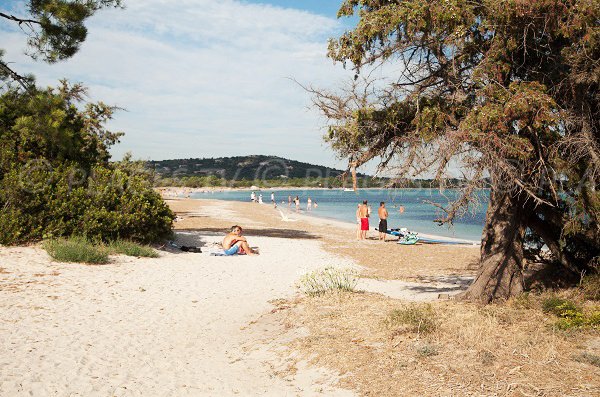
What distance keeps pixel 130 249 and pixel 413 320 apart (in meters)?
8.63

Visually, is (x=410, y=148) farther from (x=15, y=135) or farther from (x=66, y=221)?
(x=15, y=135)

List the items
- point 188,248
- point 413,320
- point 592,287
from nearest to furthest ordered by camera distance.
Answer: point 413,320 → point 592,287 → point 188,248

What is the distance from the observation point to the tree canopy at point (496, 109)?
22.0ft

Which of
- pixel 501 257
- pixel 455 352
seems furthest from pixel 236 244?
pixel 455 352

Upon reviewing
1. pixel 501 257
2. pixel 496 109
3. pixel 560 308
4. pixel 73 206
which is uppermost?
pixel 496 109

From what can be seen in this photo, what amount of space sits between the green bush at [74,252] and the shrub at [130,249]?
74 cm

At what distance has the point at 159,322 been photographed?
766 centimetres

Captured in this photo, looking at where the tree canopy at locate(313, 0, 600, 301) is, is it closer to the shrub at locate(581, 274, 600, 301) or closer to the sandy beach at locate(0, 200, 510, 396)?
the shrub at locate(581, 274, 600, 301)

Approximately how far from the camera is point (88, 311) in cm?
788

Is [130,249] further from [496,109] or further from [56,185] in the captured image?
[496,109]

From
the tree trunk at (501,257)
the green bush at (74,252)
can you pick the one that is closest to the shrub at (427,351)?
the tree trunk at (501,257)

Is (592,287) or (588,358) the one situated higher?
(592,287)

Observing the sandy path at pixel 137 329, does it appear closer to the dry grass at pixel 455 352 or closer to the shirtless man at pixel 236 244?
the dry grass at pixel 455 352

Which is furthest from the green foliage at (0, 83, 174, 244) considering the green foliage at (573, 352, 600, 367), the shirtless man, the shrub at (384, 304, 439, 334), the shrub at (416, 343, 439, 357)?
the green foliage at (573, 352, 600, 367)
